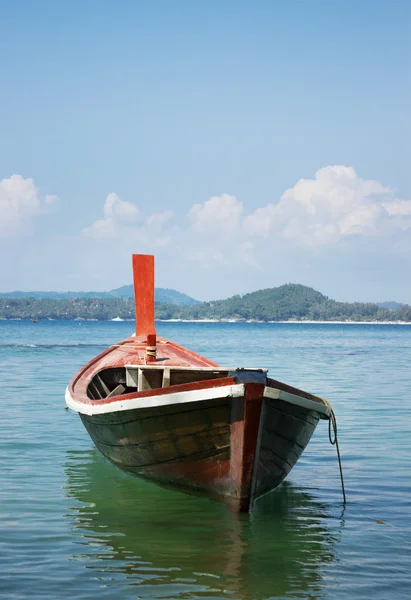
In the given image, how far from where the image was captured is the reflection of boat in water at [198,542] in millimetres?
8180

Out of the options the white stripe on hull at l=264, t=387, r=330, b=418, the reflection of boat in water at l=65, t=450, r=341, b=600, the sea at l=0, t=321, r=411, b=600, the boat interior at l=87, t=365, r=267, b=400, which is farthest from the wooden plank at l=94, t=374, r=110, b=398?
the white stripe on hull at l=264, t=387, r=330, b=418

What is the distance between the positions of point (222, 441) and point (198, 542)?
1189 millimetres

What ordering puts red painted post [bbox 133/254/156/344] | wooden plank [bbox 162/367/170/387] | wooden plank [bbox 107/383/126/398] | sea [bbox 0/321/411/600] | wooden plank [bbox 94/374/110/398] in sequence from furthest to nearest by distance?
red painted post [bbox 133/254/156/344], wooden plank [bbox 94/374/110/398], wooden plank [bbox 107/383/126/398], wooden plank [bbox 162/367/170/387], sea [bbox 0/321/411/600]

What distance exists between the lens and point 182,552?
9047 mm

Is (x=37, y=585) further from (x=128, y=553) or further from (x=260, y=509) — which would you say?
(x=260, y=509)

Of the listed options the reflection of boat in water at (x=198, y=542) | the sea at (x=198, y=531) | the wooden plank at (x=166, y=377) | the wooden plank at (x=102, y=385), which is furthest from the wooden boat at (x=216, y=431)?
the wooden plank at (x=102, y=385)

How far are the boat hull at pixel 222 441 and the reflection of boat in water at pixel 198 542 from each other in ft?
1.32

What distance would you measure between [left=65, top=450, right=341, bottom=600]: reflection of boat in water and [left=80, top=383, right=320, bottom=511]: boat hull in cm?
40

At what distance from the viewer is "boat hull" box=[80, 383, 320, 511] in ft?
31.4

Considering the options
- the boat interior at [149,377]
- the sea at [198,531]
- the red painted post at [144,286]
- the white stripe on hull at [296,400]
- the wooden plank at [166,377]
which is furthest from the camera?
the red painted post at [144,286]

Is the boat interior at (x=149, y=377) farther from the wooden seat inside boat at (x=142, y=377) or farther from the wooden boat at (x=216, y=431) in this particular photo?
the wooden boat at (x=216, y=431)

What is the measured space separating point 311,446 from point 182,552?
25.2 ft

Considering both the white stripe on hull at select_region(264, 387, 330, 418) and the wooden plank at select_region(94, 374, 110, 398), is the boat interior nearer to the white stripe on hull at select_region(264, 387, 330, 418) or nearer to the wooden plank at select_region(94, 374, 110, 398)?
the wooden plank at select_region(94, 374, 110, 398)

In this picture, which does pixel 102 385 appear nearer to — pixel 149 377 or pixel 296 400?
pixel 149 377
